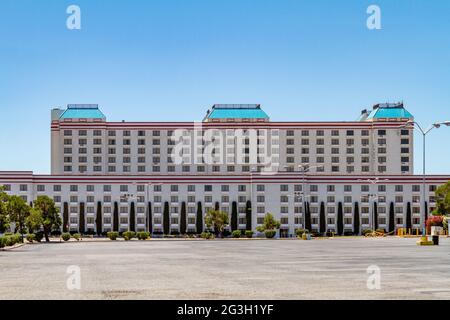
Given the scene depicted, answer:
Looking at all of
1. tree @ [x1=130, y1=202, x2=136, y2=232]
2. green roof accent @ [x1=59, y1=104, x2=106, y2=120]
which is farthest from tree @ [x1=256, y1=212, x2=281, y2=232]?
green roof accent @ [x1=59, y1=104, x2=106, y2=120]

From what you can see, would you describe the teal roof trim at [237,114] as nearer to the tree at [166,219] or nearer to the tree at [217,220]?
the tree at [166,219]

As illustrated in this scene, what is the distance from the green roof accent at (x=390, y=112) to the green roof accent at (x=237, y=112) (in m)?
25.9

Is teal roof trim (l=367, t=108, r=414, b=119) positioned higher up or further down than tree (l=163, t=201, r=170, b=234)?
higher up

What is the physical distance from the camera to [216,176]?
→ 464 ft

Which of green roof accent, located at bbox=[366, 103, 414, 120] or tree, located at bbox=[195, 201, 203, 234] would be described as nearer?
tree, located at bbox=[195, 201, 203, 234]

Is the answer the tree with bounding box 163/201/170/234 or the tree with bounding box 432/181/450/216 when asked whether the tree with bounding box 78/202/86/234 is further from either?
the tree with bounding box 432/181/450/216

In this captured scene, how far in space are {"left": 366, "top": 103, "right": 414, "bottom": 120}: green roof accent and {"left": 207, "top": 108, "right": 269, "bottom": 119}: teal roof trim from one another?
1019 inches

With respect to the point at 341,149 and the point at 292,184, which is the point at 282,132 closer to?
the point at 341,149

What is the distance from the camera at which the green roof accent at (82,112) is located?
164 metres

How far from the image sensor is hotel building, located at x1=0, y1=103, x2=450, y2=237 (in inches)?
5527

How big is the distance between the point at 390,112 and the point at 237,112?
35841 millimetres

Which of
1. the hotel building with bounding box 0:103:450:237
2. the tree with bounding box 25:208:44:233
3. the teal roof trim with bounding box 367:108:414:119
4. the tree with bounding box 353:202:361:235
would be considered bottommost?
the tree with bounding box 353:202:361:235

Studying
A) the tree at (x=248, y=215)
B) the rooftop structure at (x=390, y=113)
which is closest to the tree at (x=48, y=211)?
the tree at (x=248, y=215)
